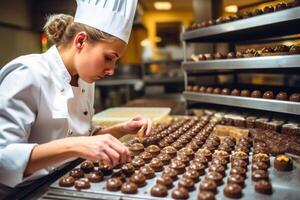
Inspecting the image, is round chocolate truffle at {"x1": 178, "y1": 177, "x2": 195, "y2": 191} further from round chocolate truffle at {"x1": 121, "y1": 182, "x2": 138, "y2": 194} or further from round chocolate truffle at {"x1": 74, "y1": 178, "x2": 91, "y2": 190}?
round chocolate truffle at {"x1": 74, "y1": 178, "x2": 91, "y2": 190}

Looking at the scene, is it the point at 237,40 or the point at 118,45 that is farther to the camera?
the point at 237,40

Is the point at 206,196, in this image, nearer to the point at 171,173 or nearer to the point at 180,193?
the point at 180,193

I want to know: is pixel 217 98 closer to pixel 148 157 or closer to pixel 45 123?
pixel 148 157

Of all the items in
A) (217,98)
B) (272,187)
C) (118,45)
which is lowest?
(272,187)

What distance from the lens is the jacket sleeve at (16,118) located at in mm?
1188

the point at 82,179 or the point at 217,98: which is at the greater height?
the point at 217,98

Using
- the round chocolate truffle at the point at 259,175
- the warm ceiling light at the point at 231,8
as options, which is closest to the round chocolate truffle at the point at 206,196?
the round chocolate truffle at the point at 259,175

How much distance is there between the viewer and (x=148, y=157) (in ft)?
4.84

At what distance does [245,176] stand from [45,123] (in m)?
0.88

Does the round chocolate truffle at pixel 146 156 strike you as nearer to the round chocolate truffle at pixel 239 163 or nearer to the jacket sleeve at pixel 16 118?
the round chocolate truffle at pixel 239 163

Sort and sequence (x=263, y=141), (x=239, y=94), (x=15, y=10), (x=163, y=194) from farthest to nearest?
(x=15, y=10)
(x=239, y=94)
(x=263, y=141)
(x=163, y=194)

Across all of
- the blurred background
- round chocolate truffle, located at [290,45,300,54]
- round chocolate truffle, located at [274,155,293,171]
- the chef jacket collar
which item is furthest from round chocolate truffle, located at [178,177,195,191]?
the blurred background

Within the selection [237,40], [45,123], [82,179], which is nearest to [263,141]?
[82,179]

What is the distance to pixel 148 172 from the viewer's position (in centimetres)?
128
